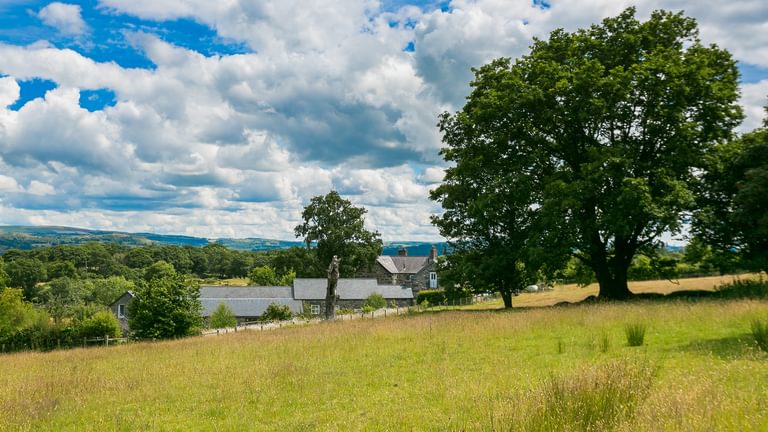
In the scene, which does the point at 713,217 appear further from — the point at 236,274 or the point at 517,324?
the point at 236,274

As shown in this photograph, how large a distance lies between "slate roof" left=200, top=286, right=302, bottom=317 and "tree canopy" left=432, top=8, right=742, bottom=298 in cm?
4206

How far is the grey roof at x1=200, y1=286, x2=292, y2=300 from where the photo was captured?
6900 centimetres

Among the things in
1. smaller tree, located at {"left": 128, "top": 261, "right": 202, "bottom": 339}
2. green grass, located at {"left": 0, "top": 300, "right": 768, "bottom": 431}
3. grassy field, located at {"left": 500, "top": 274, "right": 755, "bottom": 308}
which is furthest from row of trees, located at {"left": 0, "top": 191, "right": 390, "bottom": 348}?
grassy field, located at {"left": 500, "top": 274, "right": 755, "bottom": 308}

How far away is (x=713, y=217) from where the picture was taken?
24.4 metres

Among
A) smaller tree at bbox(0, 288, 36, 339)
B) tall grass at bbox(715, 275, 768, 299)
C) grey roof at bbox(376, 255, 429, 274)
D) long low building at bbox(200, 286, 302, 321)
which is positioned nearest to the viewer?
tall grass at bbox(715, 275, 768, 299)

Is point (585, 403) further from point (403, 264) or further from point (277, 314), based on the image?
point (403, 264)

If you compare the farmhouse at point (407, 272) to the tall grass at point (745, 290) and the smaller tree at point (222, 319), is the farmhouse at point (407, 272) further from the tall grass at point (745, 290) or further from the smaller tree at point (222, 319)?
the tall grass at point (745, 290)

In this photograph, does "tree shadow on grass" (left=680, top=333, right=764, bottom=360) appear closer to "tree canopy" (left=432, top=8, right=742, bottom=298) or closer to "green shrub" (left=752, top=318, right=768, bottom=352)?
"green shrub" (left=752, top=318, right=768, bottom=352)

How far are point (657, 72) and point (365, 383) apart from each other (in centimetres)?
2254

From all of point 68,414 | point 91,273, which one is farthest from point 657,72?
point 91,273

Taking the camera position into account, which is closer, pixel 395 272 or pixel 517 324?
pixel 517 324

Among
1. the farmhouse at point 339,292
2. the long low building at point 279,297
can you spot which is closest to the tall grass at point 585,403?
the long low building at point 279,297

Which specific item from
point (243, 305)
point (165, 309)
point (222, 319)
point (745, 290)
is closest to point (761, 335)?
point (745, 290)

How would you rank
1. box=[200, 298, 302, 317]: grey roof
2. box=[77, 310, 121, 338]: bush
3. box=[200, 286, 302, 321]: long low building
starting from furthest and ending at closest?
box=[200, 286, 302, 321]: long low building → box=[200, 298, 302, 317]: grey roof → box=[77, 310, 121, 338]: bush
